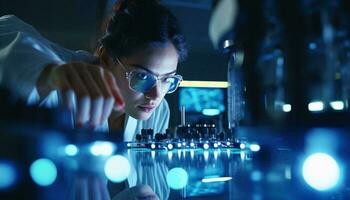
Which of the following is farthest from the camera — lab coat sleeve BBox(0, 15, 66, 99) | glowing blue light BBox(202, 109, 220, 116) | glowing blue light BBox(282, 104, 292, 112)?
glowing blue light BBox(202, 109, 220, 116)

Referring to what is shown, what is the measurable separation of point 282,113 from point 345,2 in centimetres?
21

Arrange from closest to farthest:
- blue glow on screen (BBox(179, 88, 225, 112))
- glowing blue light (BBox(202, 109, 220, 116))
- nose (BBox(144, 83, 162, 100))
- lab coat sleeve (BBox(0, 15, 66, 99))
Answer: lab coat sleeve (BBox(0, 15, 66, 99))
nose (BBox(144, 83, 162, 100))
blue glow on screen (BBox(179, 88, 225, 112))
glowing blue light (BBox(202, 109, 220, 116))

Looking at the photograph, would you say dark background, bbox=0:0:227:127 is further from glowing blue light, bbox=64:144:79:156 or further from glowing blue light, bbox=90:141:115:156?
glowing blue light, bbox=64:144:79:156

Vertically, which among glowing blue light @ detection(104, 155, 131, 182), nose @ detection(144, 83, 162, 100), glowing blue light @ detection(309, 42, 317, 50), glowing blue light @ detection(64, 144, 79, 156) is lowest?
glowing blue light @ detection(104, 155, 131, 182)

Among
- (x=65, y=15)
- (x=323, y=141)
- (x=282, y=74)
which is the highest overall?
(x=65, y=15)

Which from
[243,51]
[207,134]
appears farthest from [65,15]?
[243,51]

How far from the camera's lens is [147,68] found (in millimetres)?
914

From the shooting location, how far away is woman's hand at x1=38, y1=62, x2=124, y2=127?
37cm

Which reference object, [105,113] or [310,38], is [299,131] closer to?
[310,38]

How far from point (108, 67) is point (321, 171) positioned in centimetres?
62

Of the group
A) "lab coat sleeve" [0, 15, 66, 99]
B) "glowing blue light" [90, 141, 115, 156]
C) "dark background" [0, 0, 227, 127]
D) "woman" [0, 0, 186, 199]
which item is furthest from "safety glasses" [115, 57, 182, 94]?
"dark background" [0, 0, 227, 127]

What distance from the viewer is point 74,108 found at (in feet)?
1.27

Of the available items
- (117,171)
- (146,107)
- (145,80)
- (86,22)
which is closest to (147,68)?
(145,80)

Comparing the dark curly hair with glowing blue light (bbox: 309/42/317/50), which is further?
the dark curly hair
